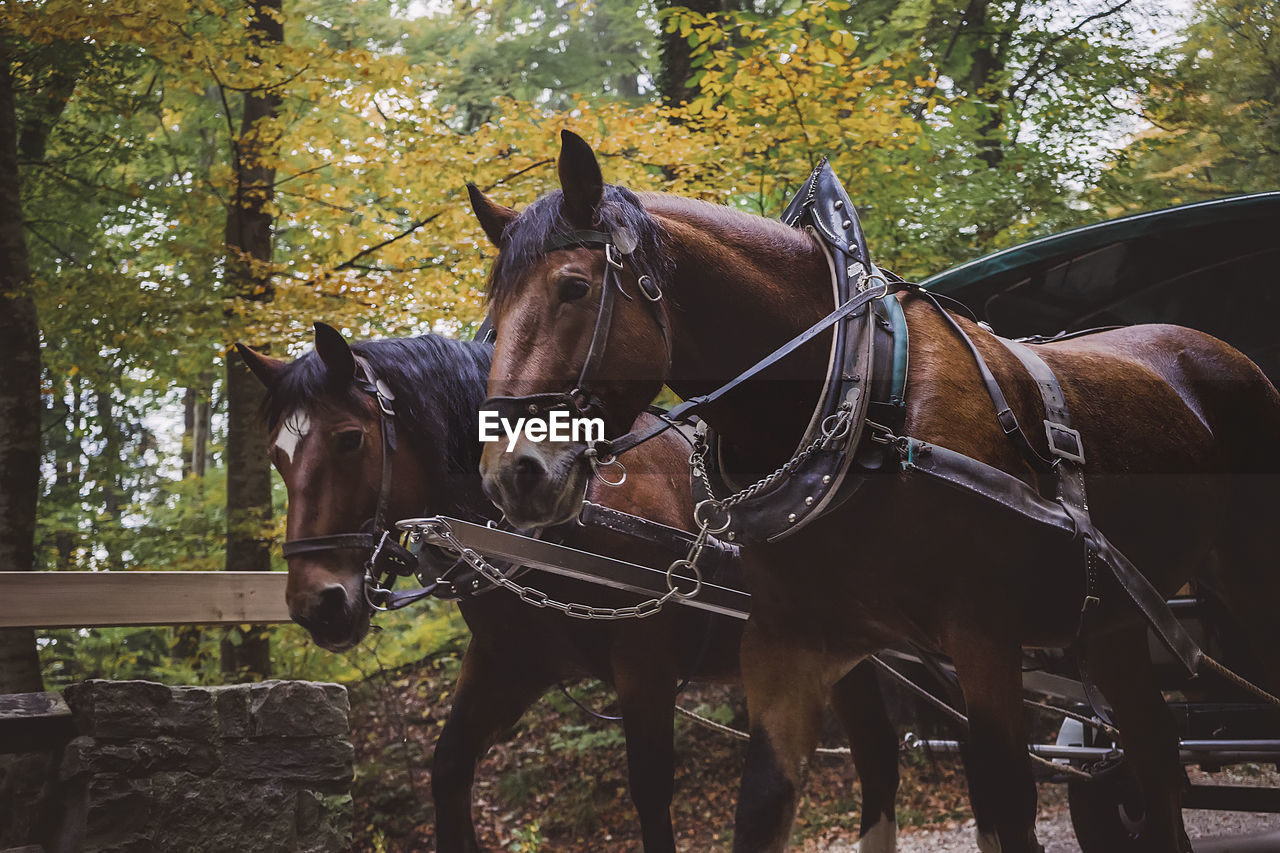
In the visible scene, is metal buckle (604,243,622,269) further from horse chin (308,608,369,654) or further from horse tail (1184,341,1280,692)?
horse tail (1184,341,1280,692)

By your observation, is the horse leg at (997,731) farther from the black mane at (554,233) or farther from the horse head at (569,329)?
the black mane at (554,233)

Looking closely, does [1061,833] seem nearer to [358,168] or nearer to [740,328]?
[740,328]

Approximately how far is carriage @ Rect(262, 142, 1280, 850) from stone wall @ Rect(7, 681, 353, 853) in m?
1.04

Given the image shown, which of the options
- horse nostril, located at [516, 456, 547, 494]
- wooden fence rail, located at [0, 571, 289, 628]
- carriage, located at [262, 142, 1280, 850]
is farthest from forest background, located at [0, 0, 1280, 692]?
horse nostril, located at [516, 456, 547, 494]

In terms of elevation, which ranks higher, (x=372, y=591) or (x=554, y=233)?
(x=554, y=233)

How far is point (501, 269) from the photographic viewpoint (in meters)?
2.28

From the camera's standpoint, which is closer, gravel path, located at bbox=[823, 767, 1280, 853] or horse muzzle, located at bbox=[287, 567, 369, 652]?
horse muzzle, located at bbox=[287, 567, 369, 652]

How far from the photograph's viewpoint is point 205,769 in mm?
4035

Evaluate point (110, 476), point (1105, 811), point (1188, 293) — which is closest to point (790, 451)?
point (1188, 293)

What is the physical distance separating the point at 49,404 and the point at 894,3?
9.03 m

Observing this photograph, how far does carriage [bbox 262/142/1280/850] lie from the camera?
2268 millimetres

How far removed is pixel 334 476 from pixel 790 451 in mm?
1705

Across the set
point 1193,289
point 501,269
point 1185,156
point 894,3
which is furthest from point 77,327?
point 1185,156

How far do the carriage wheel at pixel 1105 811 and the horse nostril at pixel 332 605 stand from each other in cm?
304
